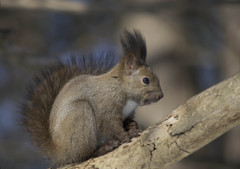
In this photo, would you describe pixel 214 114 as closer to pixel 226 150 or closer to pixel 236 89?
pixel 236 89

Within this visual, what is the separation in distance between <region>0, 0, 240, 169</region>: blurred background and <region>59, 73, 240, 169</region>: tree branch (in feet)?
5.23

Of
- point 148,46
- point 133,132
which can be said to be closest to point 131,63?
point 133,132

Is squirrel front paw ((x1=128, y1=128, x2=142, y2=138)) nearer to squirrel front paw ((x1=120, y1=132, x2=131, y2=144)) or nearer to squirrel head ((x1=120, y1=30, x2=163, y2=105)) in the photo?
squirrel front paw ((x1=120, y1=132, x2=131, y2=144))

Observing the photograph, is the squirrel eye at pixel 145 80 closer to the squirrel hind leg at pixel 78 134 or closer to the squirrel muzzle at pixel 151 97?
the squirrel muzzle at pixel 151 97

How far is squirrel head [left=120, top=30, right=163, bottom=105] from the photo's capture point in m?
3.28

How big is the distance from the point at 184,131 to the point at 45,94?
1.23 meters

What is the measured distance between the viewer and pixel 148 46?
558cm

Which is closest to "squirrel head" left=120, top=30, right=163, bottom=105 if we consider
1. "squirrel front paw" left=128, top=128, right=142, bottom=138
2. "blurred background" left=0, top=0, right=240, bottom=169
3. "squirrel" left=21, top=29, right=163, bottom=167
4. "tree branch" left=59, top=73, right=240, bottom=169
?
"squirrel" left=21, top=29, right=163, bottom=167

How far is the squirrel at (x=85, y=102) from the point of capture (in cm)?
303

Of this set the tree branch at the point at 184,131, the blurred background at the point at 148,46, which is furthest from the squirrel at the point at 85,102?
the blurred background at the point at 148,46

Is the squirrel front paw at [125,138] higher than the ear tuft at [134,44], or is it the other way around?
the ear tuft at [134,44]

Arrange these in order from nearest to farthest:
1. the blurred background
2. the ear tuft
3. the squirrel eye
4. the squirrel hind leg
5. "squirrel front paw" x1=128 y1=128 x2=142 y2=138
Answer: "squirrel front paw" x1=128 y1=128 x2=142 y2=138
the squirrel hind leg
the ear tuft
the squirrel eye
the blurred background

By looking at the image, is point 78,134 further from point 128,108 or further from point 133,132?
point 128,108

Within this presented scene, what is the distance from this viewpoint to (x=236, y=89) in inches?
89.7
